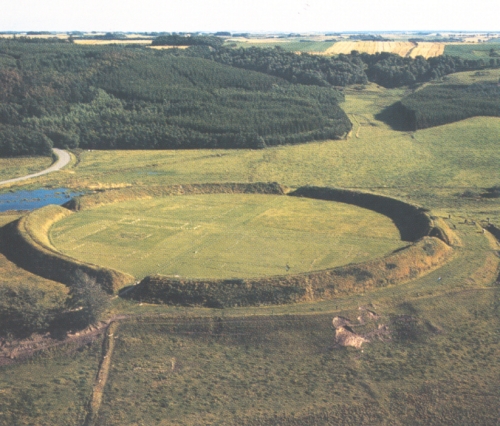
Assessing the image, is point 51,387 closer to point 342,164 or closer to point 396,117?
Result: point 342,164

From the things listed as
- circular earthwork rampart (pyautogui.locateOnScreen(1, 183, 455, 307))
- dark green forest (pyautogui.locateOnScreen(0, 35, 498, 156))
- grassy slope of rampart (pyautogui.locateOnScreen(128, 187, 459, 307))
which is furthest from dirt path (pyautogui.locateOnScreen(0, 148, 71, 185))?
grassy slope of rampart (pyautogui.locateOnScreen(128, 187, 459, 307))

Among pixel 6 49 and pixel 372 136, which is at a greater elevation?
pixel 6 49

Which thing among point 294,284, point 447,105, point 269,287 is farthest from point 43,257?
point 447,105

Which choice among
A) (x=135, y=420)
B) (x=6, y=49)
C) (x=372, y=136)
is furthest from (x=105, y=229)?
(x=6, y=49)

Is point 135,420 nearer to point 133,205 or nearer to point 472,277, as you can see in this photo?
point 472,277

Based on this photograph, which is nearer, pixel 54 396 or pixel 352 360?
pixel 54 396

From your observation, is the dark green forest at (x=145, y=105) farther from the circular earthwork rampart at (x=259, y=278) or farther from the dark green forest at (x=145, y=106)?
the circular earthwork rampart at (x=259, y=278)

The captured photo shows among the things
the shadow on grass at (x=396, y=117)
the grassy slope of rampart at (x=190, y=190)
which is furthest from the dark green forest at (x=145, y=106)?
the grassy slope of rampart at (x=190, y=190)
